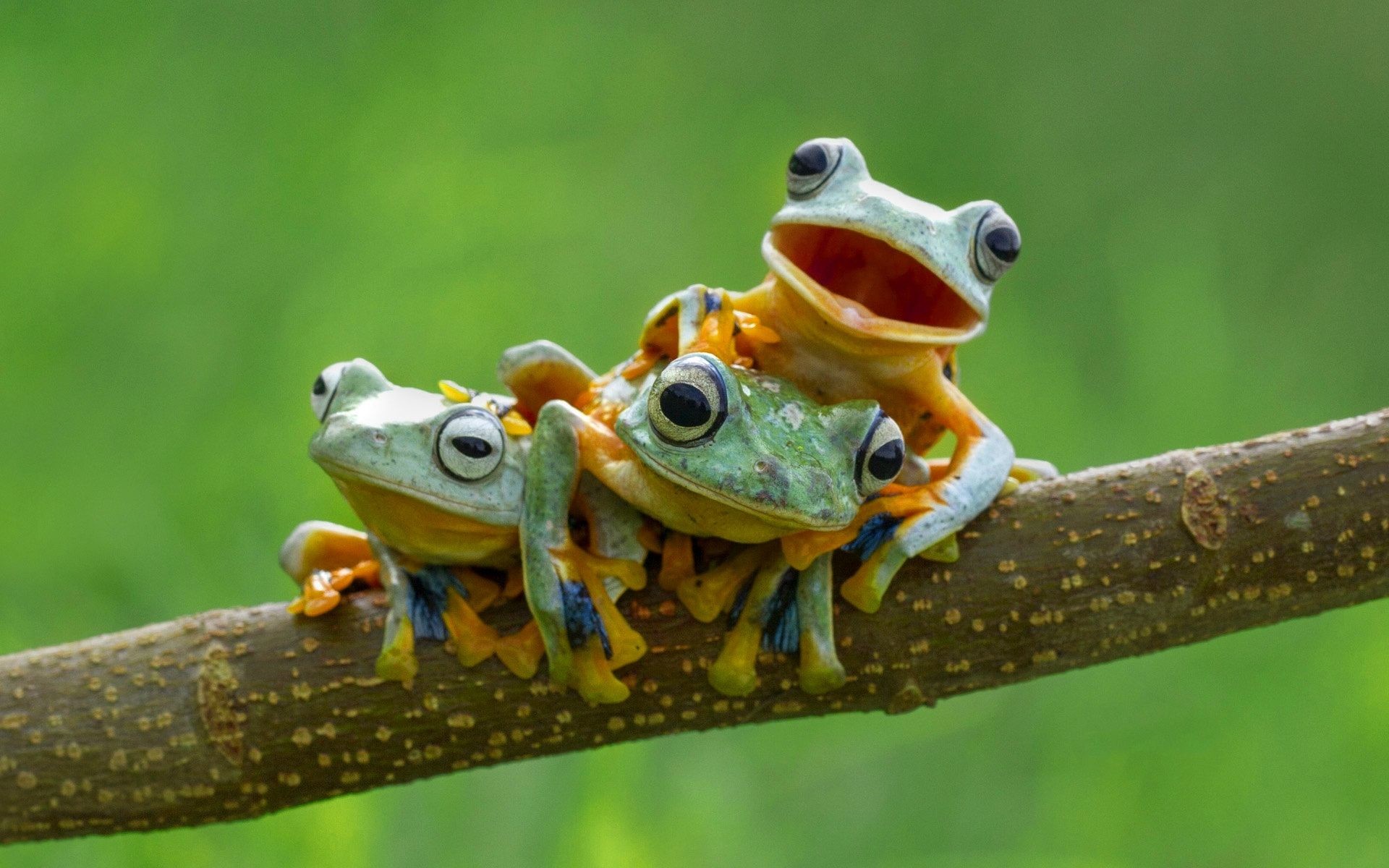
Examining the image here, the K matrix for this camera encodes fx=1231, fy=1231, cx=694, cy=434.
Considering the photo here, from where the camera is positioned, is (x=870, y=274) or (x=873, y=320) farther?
(x=870, y=274)

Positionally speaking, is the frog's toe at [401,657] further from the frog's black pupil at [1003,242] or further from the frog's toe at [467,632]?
the frog's black pupil at [1003,242]

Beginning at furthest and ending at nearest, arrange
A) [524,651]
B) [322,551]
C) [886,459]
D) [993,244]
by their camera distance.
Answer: [322,551]
[524,651]
[993,244]
[886,459]

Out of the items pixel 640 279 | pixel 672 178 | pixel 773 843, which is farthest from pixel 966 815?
pixel 672 178

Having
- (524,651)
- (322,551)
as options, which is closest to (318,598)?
(322,551)

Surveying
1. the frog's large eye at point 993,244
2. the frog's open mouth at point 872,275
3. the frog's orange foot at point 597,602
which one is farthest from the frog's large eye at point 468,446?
the frog's large eye at point 993,244

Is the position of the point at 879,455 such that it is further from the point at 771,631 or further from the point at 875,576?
the point at 771,631

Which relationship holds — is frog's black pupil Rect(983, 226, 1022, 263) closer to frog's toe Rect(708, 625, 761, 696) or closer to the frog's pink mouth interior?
the frog's pink mouth interior

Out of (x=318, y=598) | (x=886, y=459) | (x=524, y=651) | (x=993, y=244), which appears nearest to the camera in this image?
(x=886, y=459)

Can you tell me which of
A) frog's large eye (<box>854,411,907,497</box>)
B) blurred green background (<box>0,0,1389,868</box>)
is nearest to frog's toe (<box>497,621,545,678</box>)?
frog's large eye (<box>854,411,907,497</box>)
